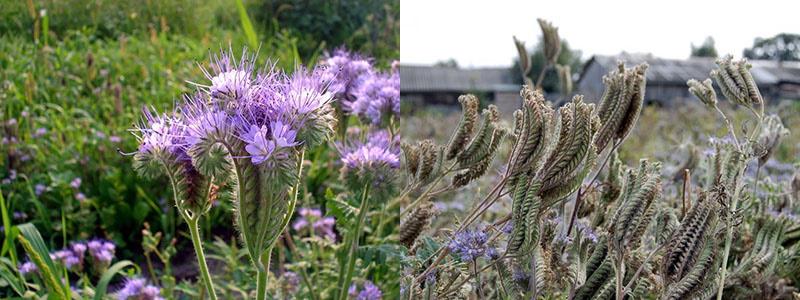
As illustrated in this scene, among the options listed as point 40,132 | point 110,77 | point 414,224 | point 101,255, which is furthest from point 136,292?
point 110,77

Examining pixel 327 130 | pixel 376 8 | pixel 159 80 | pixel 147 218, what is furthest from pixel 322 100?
pixel 159 80

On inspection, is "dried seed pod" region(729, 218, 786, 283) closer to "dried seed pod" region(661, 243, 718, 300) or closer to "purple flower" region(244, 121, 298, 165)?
"dried seed pod" region(661, 243, 718, 300)

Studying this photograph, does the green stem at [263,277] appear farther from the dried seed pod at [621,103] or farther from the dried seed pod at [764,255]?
the dried seed pod at [764,255]

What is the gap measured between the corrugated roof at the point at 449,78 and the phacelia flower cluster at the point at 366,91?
0.78 ft

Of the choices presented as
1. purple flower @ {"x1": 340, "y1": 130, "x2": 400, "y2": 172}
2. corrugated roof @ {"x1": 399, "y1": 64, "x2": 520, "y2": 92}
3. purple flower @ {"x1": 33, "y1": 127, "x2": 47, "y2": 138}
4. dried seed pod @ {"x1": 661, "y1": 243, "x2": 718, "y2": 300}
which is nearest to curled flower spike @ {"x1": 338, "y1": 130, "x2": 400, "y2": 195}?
purple flower @ {"x1": 340, "y1": 130, "x2": 400, "y2": 172}

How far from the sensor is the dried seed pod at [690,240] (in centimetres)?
61

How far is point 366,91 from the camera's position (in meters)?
1.09

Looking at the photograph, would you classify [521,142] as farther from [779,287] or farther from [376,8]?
[376,8]

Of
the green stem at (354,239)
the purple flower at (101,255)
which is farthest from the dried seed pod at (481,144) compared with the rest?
the purple flower at (101,255)

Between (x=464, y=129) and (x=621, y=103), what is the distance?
0.12 m

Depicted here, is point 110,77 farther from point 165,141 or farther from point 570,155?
point 570,155

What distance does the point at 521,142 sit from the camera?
57 cm

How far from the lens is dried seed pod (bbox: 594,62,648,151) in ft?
2.06

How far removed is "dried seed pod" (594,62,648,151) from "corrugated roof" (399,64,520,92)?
137 mm
